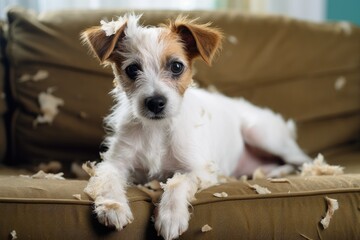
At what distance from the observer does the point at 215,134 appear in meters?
2.23

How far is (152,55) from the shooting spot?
1823mm

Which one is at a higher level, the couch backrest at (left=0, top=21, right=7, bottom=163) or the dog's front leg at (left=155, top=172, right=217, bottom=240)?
the couch backrest at (left=0, top=21, right=7, bottom=163)

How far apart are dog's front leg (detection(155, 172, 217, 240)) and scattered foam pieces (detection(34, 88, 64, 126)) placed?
0.96 meters

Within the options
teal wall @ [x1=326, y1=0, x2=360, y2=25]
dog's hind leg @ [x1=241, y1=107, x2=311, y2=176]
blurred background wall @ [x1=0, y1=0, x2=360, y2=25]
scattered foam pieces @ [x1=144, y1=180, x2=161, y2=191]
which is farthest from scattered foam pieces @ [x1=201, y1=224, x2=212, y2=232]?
teal wall @ [x1=326, y1=0, x2=360, y2=25]

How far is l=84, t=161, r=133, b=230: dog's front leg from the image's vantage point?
1536 mm

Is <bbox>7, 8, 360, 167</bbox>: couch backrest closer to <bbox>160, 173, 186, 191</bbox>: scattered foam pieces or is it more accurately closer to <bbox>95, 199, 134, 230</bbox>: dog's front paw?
<bbox>160, 173, 186, 191</bbox>: scattered foam pieces

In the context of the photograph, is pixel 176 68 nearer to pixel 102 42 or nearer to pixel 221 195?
pixel 102 42

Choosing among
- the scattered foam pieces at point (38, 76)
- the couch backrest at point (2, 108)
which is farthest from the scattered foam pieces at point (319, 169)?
the couch backrest at point (2, 108)

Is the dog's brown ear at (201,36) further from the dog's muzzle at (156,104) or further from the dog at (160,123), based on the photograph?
the dog's muzzle at (156,104)

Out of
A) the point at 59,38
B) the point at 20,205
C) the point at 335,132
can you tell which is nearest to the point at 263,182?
the point at 20,205

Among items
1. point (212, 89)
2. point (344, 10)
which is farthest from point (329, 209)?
point (344, 10)

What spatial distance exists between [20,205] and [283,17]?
5.83 feet

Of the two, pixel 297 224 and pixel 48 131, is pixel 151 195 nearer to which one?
pixel 297 224

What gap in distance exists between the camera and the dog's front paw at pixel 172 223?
154 centimetres
